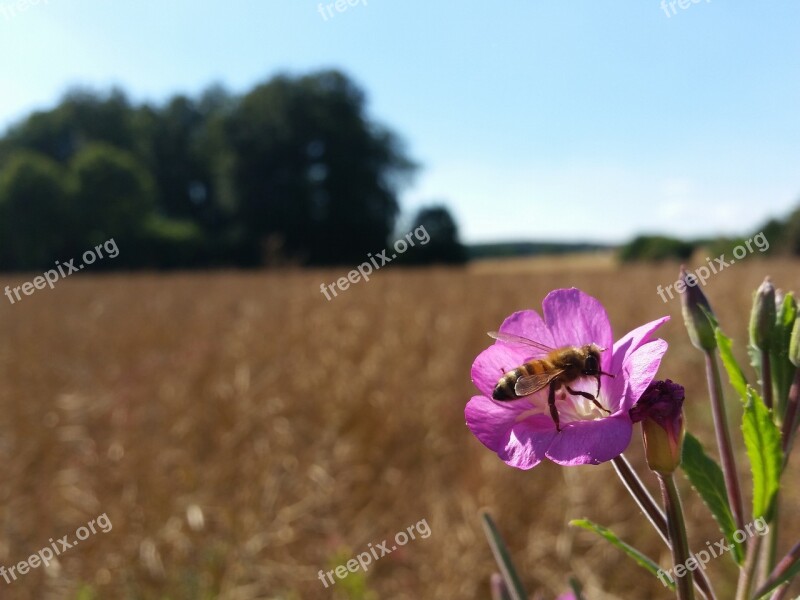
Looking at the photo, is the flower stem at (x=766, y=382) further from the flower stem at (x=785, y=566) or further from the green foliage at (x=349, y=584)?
the green foliage at (x=349, y=584)

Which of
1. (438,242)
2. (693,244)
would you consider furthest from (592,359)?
(438,242)

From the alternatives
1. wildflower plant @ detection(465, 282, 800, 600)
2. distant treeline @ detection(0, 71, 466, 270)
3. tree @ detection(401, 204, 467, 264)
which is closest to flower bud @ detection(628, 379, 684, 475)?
wildflower plant @ detection(465, 282, 800, 600)

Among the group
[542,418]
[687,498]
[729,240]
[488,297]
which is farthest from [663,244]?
[542,418]

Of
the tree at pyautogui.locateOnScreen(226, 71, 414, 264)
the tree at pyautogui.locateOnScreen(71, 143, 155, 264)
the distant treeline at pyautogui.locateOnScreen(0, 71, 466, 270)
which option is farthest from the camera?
the tree at pyautogui.locateOnScreen(226, 71, 414, 264)

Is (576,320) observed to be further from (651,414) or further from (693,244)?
(693,244)

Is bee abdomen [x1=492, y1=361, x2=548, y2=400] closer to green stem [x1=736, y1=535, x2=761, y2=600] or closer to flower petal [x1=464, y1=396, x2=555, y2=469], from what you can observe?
flower petal [x1=464, y1=396, x2=555, y2=469]

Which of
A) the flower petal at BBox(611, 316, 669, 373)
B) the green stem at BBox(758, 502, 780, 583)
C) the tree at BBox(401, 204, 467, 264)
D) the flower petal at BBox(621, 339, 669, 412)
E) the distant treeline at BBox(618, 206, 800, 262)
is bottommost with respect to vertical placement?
the green stem at BBox(758, 502, 780, 583)

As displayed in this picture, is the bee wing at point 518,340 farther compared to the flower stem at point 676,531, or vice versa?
the bee wing at point 518,340

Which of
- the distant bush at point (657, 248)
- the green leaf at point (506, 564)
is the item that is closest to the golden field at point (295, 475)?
the green leaf at point (506, 564)
